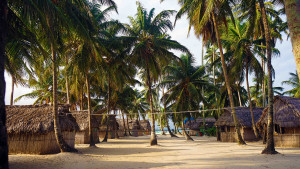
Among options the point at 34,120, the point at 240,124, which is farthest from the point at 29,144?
the point at 240,124

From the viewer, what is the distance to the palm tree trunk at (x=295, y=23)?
3.21 m

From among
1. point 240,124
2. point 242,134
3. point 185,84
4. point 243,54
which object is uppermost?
point 243,54

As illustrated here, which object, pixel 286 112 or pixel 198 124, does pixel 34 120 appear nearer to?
pixel 286 112

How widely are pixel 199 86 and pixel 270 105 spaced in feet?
38.7

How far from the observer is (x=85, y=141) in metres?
19.1

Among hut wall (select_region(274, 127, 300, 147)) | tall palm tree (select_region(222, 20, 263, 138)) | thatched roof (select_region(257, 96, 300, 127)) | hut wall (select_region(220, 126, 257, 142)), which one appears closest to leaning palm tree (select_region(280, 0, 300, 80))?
thatched roof (select_region(257, 96, 300, 127))

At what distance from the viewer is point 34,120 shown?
37.4ft

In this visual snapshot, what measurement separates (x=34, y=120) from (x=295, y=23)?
37.8ft

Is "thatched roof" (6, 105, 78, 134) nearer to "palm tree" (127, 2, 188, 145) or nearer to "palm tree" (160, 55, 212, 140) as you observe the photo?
"palm tree" (127, 2, 188, 145)

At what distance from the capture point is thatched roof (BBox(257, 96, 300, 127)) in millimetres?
12883

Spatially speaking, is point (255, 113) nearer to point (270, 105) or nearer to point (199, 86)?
point (199, 86)

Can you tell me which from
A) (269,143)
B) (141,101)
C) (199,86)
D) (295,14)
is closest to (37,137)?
(269,143)

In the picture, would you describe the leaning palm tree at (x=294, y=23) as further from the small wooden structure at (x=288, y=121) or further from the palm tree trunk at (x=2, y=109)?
the small wooden structure at (x=288, y=121)

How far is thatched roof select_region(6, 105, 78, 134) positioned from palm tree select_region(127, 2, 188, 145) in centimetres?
578
